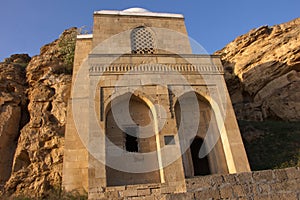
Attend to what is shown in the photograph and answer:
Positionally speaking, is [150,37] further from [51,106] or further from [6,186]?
[6,186]

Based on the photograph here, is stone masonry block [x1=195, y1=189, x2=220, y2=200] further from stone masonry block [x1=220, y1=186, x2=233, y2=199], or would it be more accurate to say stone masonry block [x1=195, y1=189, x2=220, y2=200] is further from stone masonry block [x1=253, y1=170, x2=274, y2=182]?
stone masonry block [x1=253, y1=170, x2=274, y2=182]

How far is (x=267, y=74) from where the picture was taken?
15891 mm

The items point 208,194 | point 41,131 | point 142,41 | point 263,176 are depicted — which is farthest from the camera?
point 142,41

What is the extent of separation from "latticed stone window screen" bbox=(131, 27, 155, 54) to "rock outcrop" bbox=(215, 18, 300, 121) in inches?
285

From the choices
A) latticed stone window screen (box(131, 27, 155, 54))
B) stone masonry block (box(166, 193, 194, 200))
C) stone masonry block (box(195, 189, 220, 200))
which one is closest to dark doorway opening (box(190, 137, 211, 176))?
latticed stone window screen (box(131, 27, 155, 54))

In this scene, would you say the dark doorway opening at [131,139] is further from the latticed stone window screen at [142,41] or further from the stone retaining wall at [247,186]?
the stone retaining wall at [247,186]

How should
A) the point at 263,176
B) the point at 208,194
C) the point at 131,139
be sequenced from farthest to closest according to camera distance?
the point at 131,139
the point at 263,176
the point at 208,194

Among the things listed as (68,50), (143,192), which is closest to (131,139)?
(143,192)

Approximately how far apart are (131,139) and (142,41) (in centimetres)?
533

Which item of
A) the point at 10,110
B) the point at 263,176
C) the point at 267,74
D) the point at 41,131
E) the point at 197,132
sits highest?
the point at 267,74

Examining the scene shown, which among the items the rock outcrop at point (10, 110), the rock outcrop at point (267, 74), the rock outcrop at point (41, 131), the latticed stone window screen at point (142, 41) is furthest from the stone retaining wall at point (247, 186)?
the rock outcrop at point (267, 74)

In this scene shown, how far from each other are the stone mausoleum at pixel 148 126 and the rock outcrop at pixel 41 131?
2.94ft

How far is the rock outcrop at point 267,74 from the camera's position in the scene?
1472 centimetres

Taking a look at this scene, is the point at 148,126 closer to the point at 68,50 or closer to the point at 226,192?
the point at 226,192
